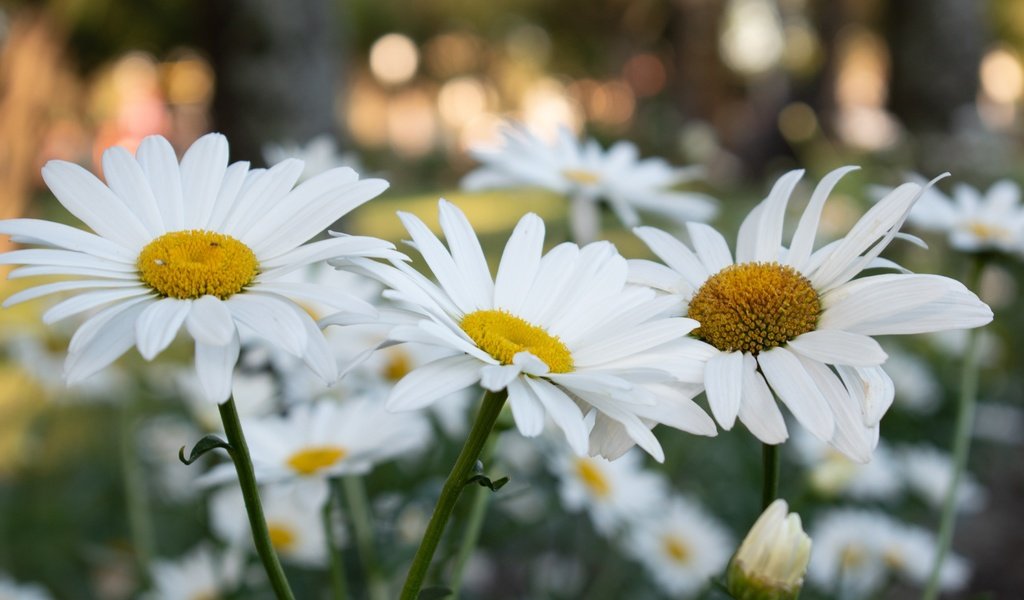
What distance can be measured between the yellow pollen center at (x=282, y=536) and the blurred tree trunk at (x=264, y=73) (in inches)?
45.1

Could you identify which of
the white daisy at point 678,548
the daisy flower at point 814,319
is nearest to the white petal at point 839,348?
the daisy flower at point 814,319

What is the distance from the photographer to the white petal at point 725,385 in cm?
42

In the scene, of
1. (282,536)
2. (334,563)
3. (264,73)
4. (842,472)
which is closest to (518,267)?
(334,563)

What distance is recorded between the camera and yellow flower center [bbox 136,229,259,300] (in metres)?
0.45

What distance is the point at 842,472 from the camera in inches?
44.9

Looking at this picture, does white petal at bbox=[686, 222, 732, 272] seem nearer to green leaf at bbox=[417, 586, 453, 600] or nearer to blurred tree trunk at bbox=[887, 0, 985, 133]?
green leaf at bbox=[417, 586, 453, 600]

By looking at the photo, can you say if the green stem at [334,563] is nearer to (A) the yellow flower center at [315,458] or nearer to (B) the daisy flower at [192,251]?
(A) the yellow flower center at [315,458]

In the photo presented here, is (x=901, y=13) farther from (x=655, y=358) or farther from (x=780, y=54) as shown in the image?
(x=780, y=54)

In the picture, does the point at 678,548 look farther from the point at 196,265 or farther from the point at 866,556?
the point at 196,265

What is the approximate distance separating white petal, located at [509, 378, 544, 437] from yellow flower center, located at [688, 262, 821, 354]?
0.35 feet

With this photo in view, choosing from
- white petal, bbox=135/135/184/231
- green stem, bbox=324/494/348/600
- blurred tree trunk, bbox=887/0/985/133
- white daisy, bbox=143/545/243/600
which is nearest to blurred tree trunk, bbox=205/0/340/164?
white daisy, bbox=143/545/243/600

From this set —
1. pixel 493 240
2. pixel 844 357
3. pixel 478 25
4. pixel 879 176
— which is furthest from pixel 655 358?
pixel 478 25

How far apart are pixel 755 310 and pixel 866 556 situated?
0.99m

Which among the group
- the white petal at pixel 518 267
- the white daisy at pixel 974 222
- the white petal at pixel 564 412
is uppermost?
the white petal at pixel 518 267
